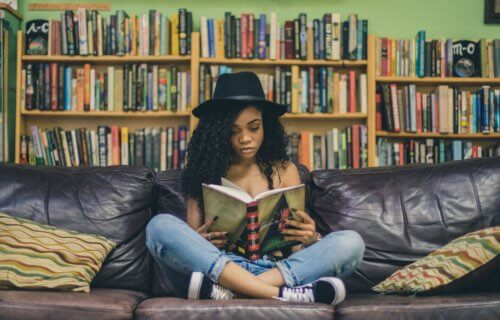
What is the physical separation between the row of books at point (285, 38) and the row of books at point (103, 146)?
60cm

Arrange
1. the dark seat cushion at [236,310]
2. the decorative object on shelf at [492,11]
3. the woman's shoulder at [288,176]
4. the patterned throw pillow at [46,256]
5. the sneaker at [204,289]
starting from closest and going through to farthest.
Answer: the dark seat cushion at [236,310] → the sneaker at [204,289] → the patterned throw pillow at [46,256] → the woman's shoulder at [288,176] → the decorative object on shelf at [492,11]

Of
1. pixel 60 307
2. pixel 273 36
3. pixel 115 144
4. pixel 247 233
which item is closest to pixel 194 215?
pixel 247 233

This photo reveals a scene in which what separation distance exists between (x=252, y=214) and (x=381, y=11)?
2548 millimetres

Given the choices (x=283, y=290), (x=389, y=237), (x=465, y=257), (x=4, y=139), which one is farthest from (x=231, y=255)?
(x=4, y=139)

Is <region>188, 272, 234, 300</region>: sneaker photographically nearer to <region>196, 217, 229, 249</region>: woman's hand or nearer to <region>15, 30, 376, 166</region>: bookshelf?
<region>196, 217, 229, 249</region>: woman's hand

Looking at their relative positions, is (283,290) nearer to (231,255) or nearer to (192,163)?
(231,255)

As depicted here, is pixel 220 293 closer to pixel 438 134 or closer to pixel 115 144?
pixel 115 144

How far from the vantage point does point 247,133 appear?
6.53 feet

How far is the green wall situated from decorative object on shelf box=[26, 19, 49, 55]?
0.49 ft

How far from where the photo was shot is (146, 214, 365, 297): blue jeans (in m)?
1.63

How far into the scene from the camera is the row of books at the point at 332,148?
3545 millimetres

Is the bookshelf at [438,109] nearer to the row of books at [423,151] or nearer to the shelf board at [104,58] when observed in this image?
the row of books at [423,151]

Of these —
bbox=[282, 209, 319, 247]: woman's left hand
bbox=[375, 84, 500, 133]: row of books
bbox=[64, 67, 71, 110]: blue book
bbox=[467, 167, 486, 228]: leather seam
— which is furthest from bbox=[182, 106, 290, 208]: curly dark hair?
bbox=[64, 67, 71, 110]: blue book

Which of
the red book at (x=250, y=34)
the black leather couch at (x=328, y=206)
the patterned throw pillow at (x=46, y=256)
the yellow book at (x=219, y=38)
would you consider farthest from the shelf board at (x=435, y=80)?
the patterned throw pillow at (x=46, y=256)
